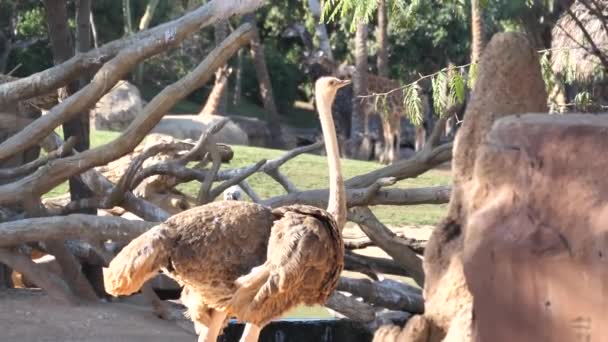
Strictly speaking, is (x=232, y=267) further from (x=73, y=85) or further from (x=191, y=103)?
(x=191, y=103)

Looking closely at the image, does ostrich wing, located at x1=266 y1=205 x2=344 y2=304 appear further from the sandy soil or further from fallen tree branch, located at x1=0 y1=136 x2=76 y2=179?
fallen tree branch, located at x1=0 y1=136 x2=76 y2=179

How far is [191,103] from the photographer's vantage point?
35.8 m

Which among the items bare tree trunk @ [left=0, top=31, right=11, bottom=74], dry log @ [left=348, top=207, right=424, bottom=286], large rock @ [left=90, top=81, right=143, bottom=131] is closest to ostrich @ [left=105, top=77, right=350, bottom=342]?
dry log @ [left=348, top=207, right=424, bottom=286]

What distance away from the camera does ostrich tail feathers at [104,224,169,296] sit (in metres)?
6.75

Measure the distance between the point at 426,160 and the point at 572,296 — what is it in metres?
5.69

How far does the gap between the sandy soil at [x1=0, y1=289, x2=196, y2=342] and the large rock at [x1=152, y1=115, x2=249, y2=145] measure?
1350 centimetres

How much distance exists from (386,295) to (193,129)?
15.1 m

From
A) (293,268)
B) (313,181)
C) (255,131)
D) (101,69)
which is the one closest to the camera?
(293,268)

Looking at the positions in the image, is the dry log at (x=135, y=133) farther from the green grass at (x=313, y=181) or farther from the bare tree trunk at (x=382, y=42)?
the bare tree trunk at (x=382, y=42)

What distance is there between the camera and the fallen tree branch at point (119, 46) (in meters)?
8.54

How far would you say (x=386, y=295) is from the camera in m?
9.59

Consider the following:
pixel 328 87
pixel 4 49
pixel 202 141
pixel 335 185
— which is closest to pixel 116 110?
pixel 4 49

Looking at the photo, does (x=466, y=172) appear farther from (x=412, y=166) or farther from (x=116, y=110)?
(x=116, y=110)

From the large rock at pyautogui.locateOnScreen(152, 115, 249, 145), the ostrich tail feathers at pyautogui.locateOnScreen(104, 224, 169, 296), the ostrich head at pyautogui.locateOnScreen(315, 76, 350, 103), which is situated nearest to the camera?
the ostrich tail feathers at pyautogui.locateOnScreen(104, 224, 169, 296)
